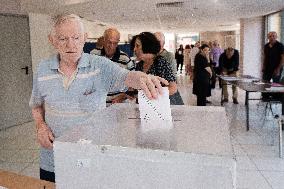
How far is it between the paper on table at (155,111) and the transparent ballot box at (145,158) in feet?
0.07

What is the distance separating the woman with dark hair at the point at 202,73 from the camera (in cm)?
664

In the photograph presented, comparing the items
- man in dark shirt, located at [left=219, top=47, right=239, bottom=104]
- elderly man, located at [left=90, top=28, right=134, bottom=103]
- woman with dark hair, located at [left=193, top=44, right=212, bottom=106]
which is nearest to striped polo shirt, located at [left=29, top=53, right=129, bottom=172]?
elderly man, located at [left=90, top=28, right=134, bottom=103]

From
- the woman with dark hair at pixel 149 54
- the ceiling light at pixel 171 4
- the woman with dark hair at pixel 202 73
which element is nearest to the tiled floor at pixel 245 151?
the woman with dark hair at pixel 202 73

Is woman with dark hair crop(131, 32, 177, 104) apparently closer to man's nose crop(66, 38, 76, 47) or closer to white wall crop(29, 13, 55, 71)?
man's nose crop(66, 38, 76, 47)

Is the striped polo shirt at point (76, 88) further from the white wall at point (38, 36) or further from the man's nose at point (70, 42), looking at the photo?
the white wall at point (38, 36)

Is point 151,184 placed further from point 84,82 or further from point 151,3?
point 151,3

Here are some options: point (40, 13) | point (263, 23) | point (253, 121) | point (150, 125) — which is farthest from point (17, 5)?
point (263, 23)

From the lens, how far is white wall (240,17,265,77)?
11.9 m

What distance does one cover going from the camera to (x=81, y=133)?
0.79 meters

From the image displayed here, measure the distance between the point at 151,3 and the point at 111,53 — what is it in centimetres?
A: 528

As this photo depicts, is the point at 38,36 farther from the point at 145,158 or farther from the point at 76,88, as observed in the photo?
the point at 145,158

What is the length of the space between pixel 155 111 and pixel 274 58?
7.07m

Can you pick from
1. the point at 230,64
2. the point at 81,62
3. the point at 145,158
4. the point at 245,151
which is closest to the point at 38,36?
the point at 230,64

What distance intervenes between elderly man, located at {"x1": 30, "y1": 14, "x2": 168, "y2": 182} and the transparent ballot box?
0.38m
